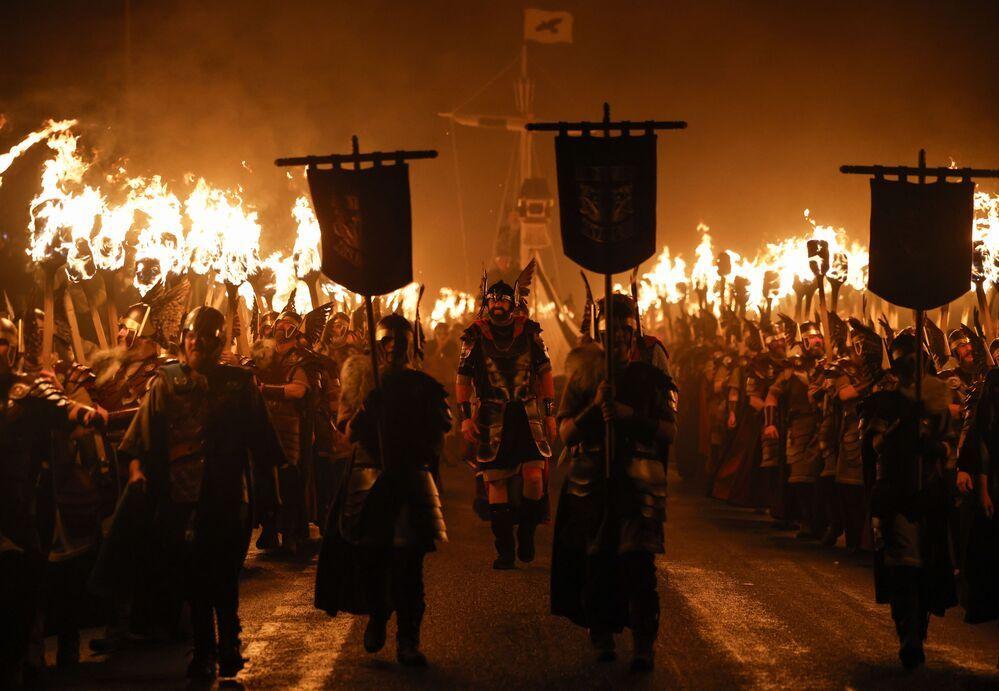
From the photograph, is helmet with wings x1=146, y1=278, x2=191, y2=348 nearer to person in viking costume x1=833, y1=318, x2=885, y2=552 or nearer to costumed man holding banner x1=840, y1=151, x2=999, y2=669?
costumed man holding banner x1=840, y1=151, x2=999, y2=669

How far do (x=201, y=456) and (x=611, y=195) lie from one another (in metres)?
2.90

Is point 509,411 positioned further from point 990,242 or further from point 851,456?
point 990,242

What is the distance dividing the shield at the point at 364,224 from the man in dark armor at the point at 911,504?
311 cm

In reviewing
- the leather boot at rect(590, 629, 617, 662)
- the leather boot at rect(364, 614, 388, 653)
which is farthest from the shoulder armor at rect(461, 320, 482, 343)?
the leather boot at rect(590, 629, 617, 662)

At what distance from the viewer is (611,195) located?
298 inches

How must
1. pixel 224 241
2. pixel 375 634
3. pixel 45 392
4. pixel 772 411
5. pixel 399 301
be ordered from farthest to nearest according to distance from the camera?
pixel 399 301 → pixel 772 411 → pixel 224 241 → pixel 375 634 → pixel 45 392

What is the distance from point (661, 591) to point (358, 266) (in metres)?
3.41

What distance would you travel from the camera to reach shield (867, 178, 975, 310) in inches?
317

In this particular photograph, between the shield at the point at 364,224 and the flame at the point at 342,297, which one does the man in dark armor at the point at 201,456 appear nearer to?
the shield at the point at 364,224

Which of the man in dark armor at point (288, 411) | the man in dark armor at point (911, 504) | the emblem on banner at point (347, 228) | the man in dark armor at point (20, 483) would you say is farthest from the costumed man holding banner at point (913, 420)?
the man in dark armor at point (288, 411)

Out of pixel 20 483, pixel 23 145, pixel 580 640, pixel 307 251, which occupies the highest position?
pixel 23 145

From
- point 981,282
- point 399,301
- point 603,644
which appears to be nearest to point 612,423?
point 603,644

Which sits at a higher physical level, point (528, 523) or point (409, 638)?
point (528, 523)

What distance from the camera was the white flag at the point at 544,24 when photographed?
69.1m
